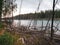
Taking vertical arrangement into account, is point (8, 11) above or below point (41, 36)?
above

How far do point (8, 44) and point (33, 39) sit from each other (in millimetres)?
1472

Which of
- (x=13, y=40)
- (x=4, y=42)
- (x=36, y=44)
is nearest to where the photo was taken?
(x=4, y=42)

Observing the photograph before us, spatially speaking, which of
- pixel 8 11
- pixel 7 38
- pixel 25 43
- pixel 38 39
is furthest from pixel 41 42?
pixel 8 11

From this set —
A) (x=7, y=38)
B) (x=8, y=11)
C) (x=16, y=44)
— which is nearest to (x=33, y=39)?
(x=16, y=44)

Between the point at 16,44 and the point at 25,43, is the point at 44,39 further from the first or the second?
the point at 16,44

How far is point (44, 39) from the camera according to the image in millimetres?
7836

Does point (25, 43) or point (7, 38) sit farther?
point (25, 43)

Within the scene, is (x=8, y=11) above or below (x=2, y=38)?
above

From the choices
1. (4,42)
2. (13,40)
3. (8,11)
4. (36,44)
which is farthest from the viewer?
(8,11)

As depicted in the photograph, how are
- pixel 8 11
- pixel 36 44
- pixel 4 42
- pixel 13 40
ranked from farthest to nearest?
pixel 8 11 → pixel 36 44 → pixel 13 40 → pixel 4 42

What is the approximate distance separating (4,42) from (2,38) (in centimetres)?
19

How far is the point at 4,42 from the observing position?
21.4 feet

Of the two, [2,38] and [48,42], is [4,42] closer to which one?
[2,38]

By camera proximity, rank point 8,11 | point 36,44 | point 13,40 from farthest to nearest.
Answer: point 8,11
point 36,44
point 13,40
